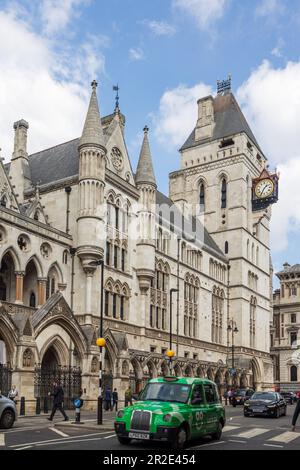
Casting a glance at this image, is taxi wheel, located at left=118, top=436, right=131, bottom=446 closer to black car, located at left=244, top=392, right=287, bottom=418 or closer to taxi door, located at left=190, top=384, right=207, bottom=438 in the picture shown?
taxi door, located at left=190, top=384, right=207, bottom=438

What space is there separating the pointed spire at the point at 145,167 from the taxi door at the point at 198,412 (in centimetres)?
3230

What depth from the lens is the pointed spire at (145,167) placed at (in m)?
48.0

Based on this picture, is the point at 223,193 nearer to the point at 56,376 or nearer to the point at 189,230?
the point at 189,230

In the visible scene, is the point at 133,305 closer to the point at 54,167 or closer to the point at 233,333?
the point at 54,167

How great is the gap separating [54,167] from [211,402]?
107 feet

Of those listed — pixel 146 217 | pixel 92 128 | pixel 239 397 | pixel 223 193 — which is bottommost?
pixel 239 397

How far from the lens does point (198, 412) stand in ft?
52.0

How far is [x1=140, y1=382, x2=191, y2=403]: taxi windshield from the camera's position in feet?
52.4

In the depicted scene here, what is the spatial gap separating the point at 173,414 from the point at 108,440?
328 centimetres

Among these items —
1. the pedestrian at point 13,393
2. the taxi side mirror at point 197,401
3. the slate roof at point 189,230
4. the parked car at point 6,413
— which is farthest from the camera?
the slate roof at point 189,230

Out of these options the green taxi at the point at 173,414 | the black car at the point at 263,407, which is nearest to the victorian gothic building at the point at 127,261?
A: the black car at the point at 263,407

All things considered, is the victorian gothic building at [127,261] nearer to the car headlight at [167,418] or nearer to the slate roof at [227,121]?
the slate roof at [227,121]

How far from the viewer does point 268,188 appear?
6969 centimetres

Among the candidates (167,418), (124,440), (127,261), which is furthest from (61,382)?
(167,418)
